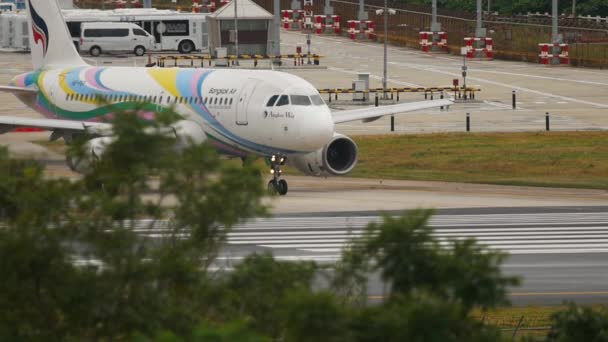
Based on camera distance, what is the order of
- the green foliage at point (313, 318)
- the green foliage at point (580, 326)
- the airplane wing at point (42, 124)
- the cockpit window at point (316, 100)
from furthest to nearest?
the airplane wing at point (42, 124), the cockpit window at point (316, 100), the green foliage at point (580, 326), the green foliage at point (313, 318)

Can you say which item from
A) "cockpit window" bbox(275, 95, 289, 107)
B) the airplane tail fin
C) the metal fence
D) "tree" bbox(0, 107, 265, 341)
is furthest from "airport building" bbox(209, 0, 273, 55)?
"tree" bbox(0, 107, 265, 341)

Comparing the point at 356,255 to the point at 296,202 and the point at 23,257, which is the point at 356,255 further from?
the point at 296,202

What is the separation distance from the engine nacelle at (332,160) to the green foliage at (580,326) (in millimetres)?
25740

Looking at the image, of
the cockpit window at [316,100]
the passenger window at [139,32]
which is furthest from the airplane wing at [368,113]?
the passenger window at [139,32]

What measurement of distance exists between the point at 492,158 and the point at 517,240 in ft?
55.5

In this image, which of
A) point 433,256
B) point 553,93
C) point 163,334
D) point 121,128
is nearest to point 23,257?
point 121,128

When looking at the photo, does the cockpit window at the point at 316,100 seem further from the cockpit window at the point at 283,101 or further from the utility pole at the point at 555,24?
the utility pole at the point at 555,24

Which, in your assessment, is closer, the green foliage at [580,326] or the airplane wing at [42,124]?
the green foliage at [580,326]

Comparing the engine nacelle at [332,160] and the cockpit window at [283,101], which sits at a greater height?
the cockpit window at [283,101]

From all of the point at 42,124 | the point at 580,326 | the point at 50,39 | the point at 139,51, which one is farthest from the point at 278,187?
the point at 139,51

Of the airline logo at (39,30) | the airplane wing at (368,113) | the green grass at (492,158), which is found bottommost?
the green grass at (492,158)

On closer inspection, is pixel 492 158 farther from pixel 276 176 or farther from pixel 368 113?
pixel 276 176

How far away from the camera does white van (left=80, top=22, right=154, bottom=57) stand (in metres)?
109

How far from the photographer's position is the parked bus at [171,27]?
111875 mm
